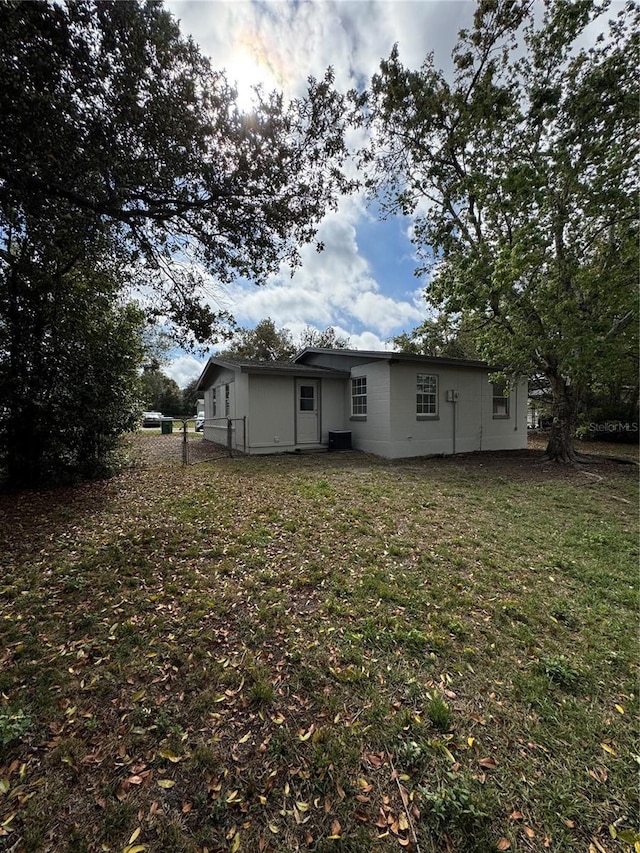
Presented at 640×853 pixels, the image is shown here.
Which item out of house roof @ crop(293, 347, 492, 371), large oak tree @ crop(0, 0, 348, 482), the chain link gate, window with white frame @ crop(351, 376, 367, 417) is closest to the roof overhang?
house roof @ crop(293, 347, 492, 371)

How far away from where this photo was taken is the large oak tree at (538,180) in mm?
7906

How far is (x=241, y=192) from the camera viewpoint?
5.67m

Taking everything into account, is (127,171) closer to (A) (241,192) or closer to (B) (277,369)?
(A) (241,192)

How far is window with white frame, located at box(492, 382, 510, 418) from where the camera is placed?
13.4 metres

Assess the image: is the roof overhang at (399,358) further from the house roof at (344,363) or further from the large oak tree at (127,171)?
the large oak tree at (127,171)

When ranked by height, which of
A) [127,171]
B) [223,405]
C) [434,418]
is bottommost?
[434,418]

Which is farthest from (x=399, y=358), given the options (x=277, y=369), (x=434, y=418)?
(x=277, y=369)

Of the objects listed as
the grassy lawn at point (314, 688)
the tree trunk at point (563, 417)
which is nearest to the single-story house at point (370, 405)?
the tree trunk at point (563, 417)

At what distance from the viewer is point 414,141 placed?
1095 cm

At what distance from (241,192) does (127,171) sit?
5.48 ft

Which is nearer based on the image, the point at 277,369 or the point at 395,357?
the point at 395,357

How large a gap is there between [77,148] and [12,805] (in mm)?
5808

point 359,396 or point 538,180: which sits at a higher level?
point 538,180

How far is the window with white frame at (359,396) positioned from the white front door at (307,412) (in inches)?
51.0
